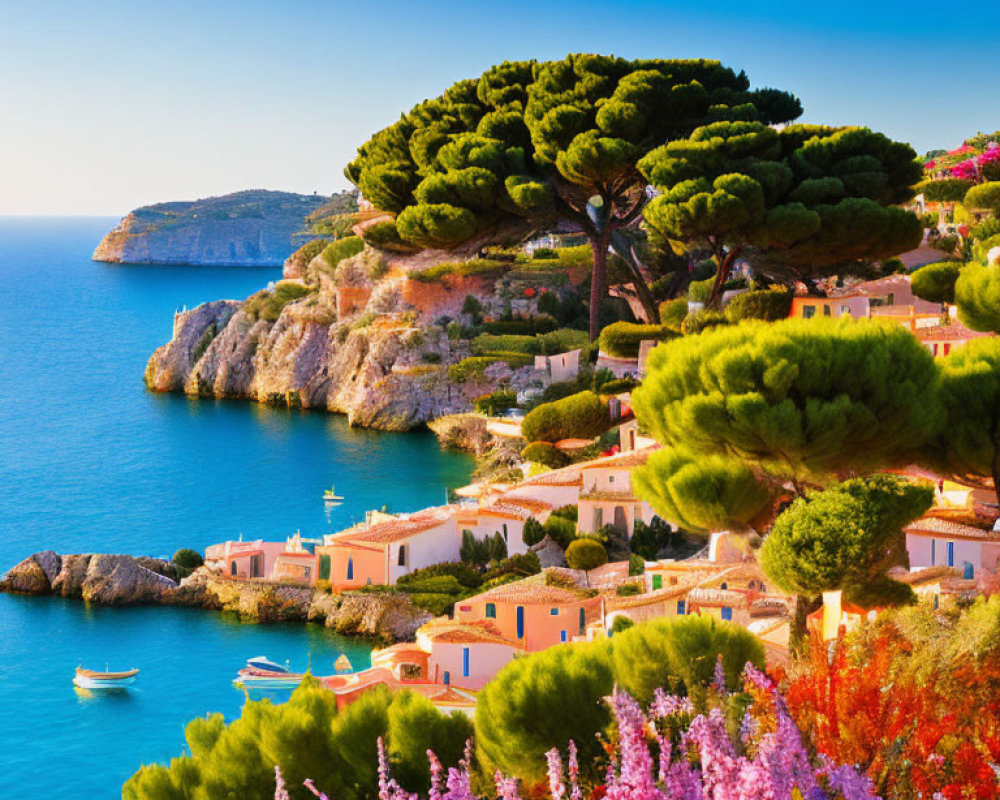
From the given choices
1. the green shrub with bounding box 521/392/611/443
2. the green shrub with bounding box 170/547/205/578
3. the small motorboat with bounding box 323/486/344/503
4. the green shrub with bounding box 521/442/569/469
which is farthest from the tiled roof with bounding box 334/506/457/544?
the green shrub with bounding box 521/392/611/443

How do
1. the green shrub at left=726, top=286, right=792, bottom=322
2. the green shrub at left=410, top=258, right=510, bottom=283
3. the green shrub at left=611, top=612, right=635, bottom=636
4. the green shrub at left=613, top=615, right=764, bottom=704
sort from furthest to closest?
the green shrub at left=410, top=258, right=510, bottom=283
the green shrub at left=726, top=286, right=792, bottom=322
the green shrub at left=611, top=612, right=635, bottom=636
the green shrub at left=613, top=615, right=764, bottom=704

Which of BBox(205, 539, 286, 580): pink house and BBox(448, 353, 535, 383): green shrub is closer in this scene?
BBox(205, 539, 286, 580): pink house

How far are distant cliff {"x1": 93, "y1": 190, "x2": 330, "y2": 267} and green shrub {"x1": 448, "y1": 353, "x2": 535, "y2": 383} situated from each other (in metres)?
124

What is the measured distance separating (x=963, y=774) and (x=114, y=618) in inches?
919

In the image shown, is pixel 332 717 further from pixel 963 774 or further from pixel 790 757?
pixel 790 757

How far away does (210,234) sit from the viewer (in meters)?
177

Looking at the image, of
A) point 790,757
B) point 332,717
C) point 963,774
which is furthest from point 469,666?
point 790,757

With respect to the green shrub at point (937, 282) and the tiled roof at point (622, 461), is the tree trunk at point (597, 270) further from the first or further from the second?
the tiled roof at point (622, 461)

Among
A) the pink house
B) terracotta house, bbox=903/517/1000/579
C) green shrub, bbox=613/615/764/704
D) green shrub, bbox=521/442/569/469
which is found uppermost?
green shrub, bbox=613/615/764/704

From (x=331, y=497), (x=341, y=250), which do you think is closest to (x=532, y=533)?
(x=331, y=497)

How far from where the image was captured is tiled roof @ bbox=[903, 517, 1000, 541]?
67.8 feet

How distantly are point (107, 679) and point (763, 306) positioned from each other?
21.6 m

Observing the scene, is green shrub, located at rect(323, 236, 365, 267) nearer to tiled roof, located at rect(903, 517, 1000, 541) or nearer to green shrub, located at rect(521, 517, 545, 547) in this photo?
green shrub, located at rect(521, 517, 545, 547)

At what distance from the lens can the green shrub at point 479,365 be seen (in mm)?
48312
